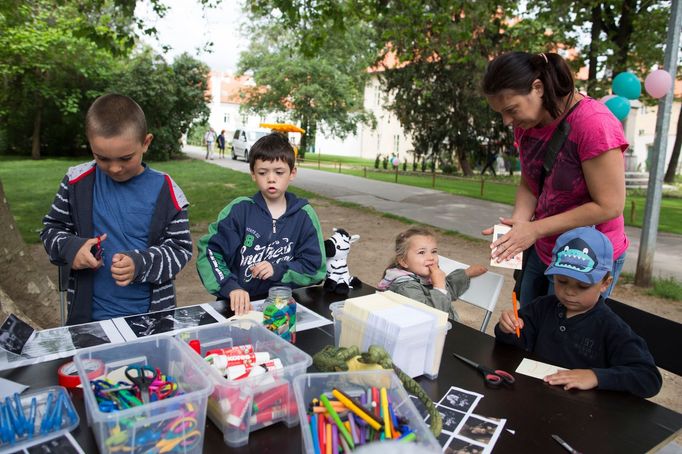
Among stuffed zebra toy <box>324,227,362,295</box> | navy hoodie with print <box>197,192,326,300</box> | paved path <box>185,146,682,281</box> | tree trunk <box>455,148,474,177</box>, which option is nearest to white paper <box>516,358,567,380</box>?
stuffed zebra toy <box>324,227,362,295</box>

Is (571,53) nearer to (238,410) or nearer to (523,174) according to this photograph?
(523,174)

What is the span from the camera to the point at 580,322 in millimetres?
1911

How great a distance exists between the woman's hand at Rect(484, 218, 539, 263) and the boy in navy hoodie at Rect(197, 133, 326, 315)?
0.89m

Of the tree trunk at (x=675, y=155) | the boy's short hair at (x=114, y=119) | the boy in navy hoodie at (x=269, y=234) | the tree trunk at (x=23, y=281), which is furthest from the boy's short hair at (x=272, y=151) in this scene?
the tree trunk at (x=675, y=155)

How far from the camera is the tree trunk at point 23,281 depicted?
3275 millimetres

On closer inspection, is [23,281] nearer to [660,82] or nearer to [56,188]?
[660,82]

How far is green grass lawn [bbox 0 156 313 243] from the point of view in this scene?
26.7 ft

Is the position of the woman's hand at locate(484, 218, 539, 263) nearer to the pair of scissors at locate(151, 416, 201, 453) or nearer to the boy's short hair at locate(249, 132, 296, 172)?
the boy's short hair at locate(249, 132, 296, 172)

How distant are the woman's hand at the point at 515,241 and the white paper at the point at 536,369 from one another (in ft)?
1.53

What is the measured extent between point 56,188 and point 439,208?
8.60 meters

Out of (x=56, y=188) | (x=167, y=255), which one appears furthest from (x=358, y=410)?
(x=56, y=188)

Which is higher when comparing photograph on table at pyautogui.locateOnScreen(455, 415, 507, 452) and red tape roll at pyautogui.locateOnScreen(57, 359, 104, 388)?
A: red tape roll at pyautogui.locateOnScreen(57, 359, 104, 388)

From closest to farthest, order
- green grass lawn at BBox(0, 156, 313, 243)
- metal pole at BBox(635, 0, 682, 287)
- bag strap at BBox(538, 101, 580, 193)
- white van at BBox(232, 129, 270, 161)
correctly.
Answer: bag strap at BBox(538, 101, 580, 193) → metal pole at BBox(635, 0, 682, 287) → green grass lawn at BBox(0, 156, 313, 243) → white van at BBox(232, 129, 270, 161)

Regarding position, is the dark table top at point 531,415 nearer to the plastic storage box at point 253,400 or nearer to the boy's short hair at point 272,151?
the plastic storage box at point 253,400
